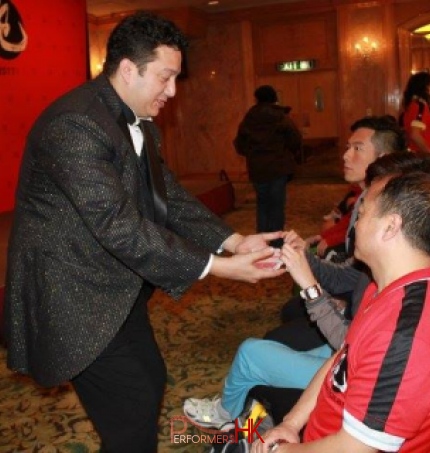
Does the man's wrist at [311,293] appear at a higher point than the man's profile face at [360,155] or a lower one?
lower

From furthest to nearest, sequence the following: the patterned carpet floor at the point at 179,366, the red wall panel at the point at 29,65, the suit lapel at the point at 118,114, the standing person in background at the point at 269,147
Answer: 1. the red wall panel at the point at 29,65
2. the standing person in background at the point at 269,147
3. the patterned carpet floor at the point at 179,366
4. the suit lapel at the point at 118,114

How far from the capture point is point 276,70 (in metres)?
10.6

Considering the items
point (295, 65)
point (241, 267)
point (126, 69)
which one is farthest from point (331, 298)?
point (295, 65)

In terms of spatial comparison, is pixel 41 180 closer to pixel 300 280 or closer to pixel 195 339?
pixel 300 280

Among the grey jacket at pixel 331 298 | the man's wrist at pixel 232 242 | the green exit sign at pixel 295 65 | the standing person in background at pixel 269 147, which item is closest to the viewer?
the grey jacket at pixel 331 298

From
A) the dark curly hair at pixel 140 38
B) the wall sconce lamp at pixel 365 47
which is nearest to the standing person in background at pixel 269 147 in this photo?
the dark curly hair at pixel 140 38

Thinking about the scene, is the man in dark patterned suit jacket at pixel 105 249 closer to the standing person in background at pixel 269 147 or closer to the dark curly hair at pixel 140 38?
the dark curly hair at pixel 140 38

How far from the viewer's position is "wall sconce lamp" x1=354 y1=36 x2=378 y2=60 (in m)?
9.82

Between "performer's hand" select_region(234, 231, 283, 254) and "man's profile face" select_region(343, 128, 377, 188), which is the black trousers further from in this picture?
"man's profile face" select_region(343, 128, 377, 188)

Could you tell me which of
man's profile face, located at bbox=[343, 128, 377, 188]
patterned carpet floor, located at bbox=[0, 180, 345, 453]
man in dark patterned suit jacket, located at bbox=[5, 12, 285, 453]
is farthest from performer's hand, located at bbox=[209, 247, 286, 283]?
man's profile face, located at bbox=[343, 128, 377, 188]

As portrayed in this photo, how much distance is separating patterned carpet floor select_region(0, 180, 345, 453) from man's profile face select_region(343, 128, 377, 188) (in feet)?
4.21

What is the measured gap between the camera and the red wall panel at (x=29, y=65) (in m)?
5.46

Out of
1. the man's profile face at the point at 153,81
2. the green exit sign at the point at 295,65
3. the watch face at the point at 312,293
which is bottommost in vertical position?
the watch face at the point at 312,293

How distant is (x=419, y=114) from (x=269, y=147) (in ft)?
4.34
